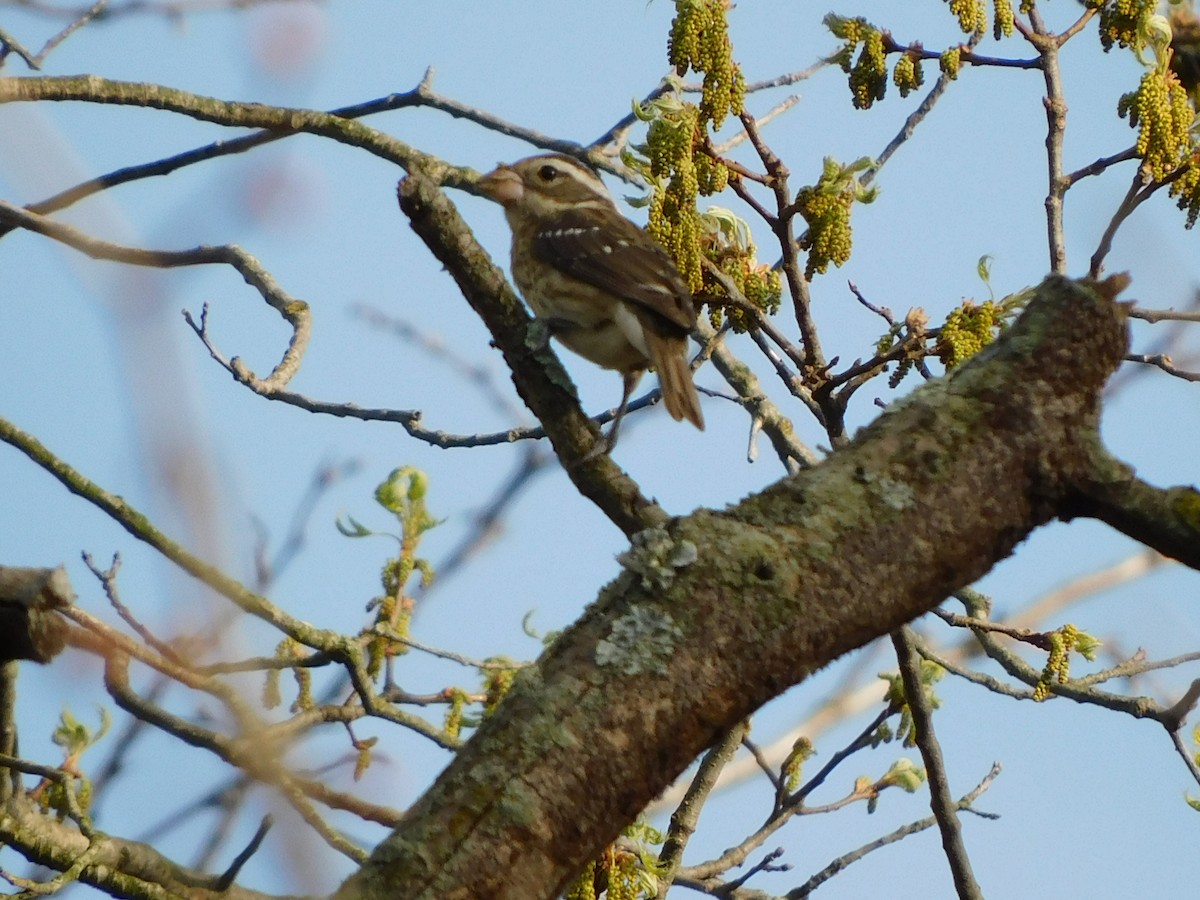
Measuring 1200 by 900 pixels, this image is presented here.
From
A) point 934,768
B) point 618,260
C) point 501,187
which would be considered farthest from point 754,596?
point 501,187

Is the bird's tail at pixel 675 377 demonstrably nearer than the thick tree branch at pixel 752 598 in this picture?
No

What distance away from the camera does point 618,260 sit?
4.98 m

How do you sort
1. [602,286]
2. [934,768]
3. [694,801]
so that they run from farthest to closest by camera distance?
[602,286] → [694,801] → [934,768]

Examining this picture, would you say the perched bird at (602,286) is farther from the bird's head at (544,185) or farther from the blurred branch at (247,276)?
the blurred branch at (247,276)

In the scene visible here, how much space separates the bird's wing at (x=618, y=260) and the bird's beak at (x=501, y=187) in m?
0.34

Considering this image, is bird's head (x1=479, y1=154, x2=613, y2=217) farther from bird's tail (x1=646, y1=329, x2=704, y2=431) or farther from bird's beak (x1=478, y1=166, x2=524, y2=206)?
bird's tail (x1=646, y1=329, x2=704, y2=431)

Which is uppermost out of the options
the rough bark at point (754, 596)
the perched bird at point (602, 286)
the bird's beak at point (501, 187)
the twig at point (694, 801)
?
the bird's beak at point (501, 187)

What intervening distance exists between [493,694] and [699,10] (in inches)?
90.3

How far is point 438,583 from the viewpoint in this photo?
4883 mm

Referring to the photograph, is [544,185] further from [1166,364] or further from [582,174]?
[1166,364]

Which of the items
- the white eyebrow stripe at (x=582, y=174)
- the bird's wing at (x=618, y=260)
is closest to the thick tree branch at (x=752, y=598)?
the bird's wing at (x=618, y=260)

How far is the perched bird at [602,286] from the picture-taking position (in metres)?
4.62

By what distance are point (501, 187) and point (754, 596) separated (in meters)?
3.58

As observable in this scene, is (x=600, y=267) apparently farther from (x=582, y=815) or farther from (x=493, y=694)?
(x=582, y=815)
